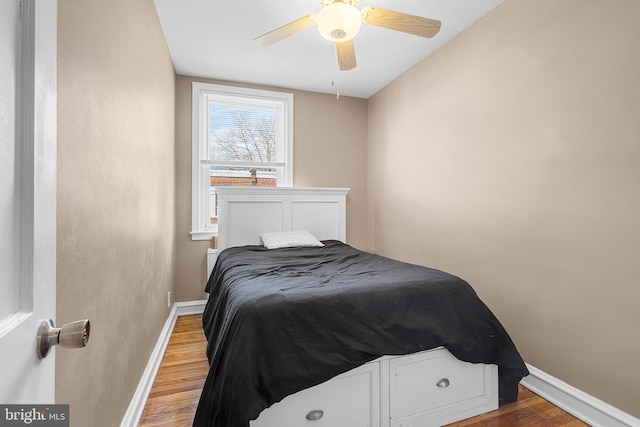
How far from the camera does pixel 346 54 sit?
211cm

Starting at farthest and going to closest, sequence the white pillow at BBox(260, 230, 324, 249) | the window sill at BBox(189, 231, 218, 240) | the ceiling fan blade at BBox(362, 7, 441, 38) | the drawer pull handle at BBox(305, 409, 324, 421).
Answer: the window sill at BBox(189, 231, 218, 240) < the white pillow at BBox(260, 230, 324, 249) < the ceiling fan blade at BBox(362, 7, 441, 38) < the drawer pull handle at BBox(305, 409, 324, 421)

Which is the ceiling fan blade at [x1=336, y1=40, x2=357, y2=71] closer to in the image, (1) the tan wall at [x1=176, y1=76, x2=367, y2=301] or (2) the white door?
(1) the tan wall at [x1=176, y1=76, x2=367, y2=301]

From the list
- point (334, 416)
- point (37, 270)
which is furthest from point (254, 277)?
point (37, 270)

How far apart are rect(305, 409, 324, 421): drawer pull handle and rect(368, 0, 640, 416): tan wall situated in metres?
1.48

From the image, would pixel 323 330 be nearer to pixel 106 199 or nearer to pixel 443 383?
pixel 443 383

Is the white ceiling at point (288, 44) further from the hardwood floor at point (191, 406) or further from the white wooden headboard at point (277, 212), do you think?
the hardwood floor at point (191, 406)

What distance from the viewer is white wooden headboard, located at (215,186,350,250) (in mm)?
3303

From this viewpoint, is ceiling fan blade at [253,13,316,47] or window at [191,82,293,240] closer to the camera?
ceiling fan blade at [253,13,316,47]

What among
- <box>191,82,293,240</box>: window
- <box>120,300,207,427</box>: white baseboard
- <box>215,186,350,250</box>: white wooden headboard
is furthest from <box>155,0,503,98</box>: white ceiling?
<box>120,300,207,427</box>: white baseboard

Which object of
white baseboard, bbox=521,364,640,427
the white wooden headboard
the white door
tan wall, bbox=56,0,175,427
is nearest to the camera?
the white door

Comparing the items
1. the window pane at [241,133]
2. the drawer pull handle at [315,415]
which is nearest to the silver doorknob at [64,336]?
the drawer pull handle at [315,415]

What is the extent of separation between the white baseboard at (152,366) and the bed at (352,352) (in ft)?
1.47

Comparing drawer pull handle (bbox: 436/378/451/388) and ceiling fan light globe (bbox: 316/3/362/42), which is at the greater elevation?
ceiling fan light globe (bbox: 316/3/362/42)

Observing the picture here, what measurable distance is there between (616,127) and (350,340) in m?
1.73
